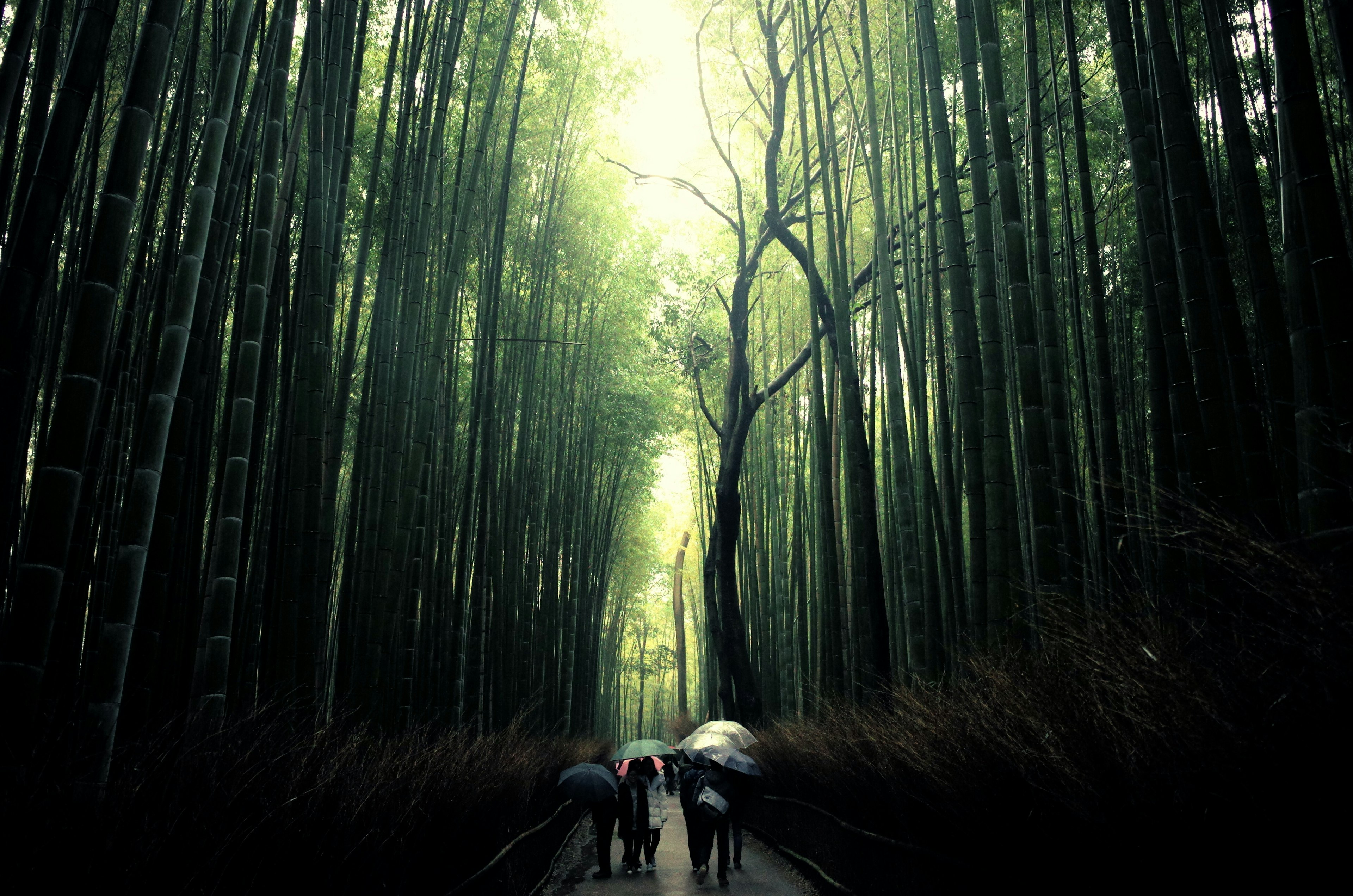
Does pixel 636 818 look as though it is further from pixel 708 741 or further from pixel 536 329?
pixel 536 329

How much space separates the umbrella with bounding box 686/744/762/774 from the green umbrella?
1.48m

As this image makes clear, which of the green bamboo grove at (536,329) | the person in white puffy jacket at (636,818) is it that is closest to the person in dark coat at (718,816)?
the person in white puffy jacket at (636,818)

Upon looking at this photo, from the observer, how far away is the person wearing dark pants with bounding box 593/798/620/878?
14.9 feet

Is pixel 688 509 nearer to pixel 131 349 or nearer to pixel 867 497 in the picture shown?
pixel 867 497

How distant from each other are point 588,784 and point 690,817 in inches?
25.7

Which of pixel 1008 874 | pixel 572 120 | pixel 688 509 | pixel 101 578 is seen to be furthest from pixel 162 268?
pixel 688 509

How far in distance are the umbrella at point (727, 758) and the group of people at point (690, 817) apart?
4 cm

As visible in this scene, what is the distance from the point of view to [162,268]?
8.00 ft

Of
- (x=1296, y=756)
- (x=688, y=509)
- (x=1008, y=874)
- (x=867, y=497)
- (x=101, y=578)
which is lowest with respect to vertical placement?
(x=1008, y=874)

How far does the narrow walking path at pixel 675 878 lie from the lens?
165 inches

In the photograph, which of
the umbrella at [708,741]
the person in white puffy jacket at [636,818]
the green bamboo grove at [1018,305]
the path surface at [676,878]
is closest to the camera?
the green bamboo grove at [1018,305]

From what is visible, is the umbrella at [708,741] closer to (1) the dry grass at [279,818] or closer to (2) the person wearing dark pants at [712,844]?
(2) the person wearing dark pants at [712,844]

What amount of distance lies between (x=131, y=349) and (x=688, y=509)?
16.7 meters

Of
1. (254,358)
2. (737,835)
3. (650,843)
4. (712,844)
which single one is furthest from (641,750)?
(254,358)
